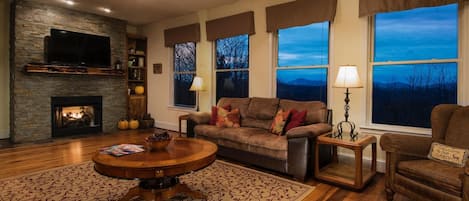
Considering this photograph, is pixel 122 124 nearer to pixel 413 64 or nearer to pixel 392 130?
pixel 392 130

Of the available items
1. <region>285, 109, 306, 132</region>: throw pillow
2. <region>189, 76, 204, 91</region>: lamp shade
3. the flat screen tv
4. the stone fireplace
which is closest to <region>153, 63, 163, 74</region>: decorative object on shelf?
the stone fireplace

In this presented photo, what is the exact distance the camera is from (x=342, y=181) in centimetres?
300

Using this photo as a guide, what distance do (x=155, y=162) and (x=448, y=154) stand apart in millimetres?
2506

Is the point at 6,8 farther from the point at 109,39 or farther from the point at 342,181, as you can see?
the point at 342,181

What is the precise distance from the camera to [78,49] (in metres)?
5.59

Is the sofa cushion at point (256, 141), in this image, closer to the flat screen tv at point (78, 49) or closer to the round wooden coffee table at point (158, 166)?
the round wooden coffee table at point (158, 166)

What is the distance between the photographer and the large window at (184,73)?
6176 millimetres

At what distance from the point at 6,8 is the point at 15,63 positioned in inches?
46.7

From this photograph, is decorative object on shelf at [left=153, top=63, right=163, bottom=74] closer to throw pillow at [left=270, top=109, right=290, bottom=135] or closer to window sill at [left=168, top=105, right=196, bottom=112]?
window sill at [left=168, top=105, right=196, bottom=112]

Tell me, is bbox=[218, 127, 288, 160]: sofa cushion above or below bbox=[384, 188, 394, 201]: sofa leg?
above

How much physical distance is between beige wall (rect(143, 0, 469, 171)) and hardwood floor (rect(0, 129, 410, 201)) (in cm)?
84

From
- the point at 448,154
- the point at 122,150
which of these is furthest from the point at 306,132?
the point at 122,150

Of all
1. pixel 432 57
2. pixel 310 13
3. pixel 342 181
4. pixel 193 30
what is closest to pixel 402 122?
pixel 432 57

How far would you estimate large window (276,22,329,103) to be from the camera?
4121 millimetres
